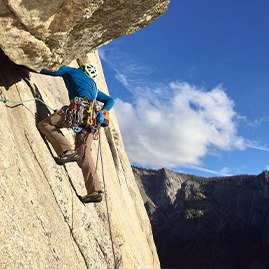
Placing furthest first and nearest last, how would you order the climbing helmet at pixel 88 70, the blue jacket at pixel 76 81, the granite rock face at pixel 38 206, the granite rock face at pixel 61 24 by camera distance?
1. the climbing helmet at pixel 88 70
2. the blue jacket at pixel 76 81
3. the granite rock face at pixel 61 24
4. the granite rock face at pixel 38 206

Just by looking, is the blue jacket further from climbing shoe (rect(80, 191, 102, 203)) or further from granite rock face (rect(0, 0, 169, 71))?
climbing shoe (rect(80, 191, 102, 203))

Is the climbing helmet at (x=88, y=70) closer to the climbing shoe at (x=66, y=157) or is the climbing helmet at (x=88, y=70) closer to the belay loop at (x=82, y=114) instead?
the belay loop at (x=82, y=114)

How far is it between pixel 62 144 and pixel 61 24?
7.21 ft

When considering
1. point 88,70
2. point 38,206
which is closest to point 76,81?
point 88,70

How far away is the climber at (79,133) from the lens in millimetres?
4617

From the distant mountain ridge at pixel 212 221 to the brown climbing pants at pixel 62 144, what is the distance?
55.2m

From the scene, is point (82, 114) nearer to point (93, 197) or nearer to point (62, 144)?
point (62, 144)

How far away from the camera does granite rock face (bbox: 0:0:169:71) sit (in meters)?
3.28

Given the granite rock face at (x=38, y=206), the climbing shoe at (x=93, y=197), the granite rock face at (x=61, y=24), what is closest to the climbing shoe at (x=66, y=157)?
the granite rock face at (x=38, y=206)

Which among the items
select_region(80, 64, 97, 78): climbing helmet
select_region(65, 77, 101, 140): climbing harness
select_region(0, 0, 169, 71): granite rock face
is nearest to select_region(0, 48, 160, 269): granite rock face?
select_region(0, 0, 169, 71): granite rock face

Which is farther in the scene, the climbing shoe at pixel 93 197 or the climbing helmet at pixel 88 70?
the climbing helmet at pixel 88 70

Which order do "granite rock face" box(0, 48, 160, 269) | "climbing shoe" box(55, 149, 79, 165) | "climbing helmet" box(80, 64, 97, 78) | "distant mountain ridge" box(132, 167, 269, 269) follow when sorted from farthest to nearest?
"distant mountain ridge" box(132, 167, 269, 269) < "climbing helmet" box(80, 64, 97, 78) < "climbing shoe" box(55, 149, 79, 165) < "granite rock face" box(0, 48, 160, 269)

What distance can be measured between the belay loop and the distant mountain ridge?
55.6 m

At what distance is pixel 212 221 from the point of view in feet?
206
